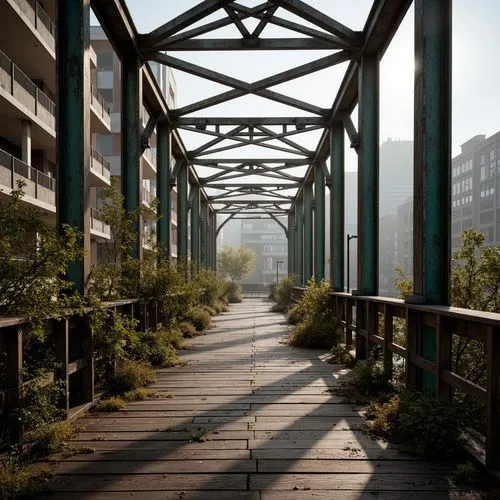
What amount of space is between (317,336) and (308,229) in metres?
9.65

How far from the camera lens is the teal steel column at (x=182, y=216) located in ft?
50.0

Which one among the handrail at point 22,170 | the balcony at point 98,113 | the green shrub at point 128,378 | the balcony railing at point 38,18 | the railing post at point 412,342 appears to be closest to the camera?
the railing post at point 412,342

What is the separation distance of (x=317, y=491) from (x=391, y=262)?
101071 millimetres

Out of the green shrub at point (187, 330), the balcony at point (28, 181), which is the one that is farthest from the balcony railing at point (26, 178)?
the green shrub at point (187, 330)

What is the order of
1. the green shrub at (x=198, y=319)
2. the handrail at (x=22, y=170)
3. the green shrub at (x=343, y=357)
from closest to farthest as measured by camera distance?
the green shrub at (x=343, y=357) < the green shrub at (x=198, y=319) < the handrail at (x=22, y=170)

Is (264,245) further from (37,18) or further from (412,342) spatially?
(412,342)

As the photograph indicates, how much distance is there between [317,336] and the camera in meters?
9.98

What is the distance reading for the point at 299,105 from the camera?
451 inches

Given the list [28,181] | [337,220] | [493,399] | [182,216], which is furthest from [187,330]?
[493,399]

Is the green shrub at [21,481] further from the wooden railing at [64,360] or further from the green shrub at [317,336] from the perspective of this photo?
the green shrub at [317,336]

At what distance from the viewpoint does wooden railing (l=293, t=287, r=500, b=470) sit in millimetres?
3285

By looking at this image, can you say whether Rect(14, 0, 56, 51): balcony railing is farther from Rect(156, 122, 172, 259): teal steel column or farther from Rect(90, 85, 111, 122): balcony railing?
Rect(90, 85, 111, 122): balcony railing

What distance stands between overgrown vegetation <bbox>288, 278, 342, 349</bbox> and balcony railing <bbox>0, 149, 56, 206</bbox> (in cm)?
752

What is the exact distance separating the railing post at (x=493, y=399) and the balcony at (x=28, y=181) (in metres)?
11.9
